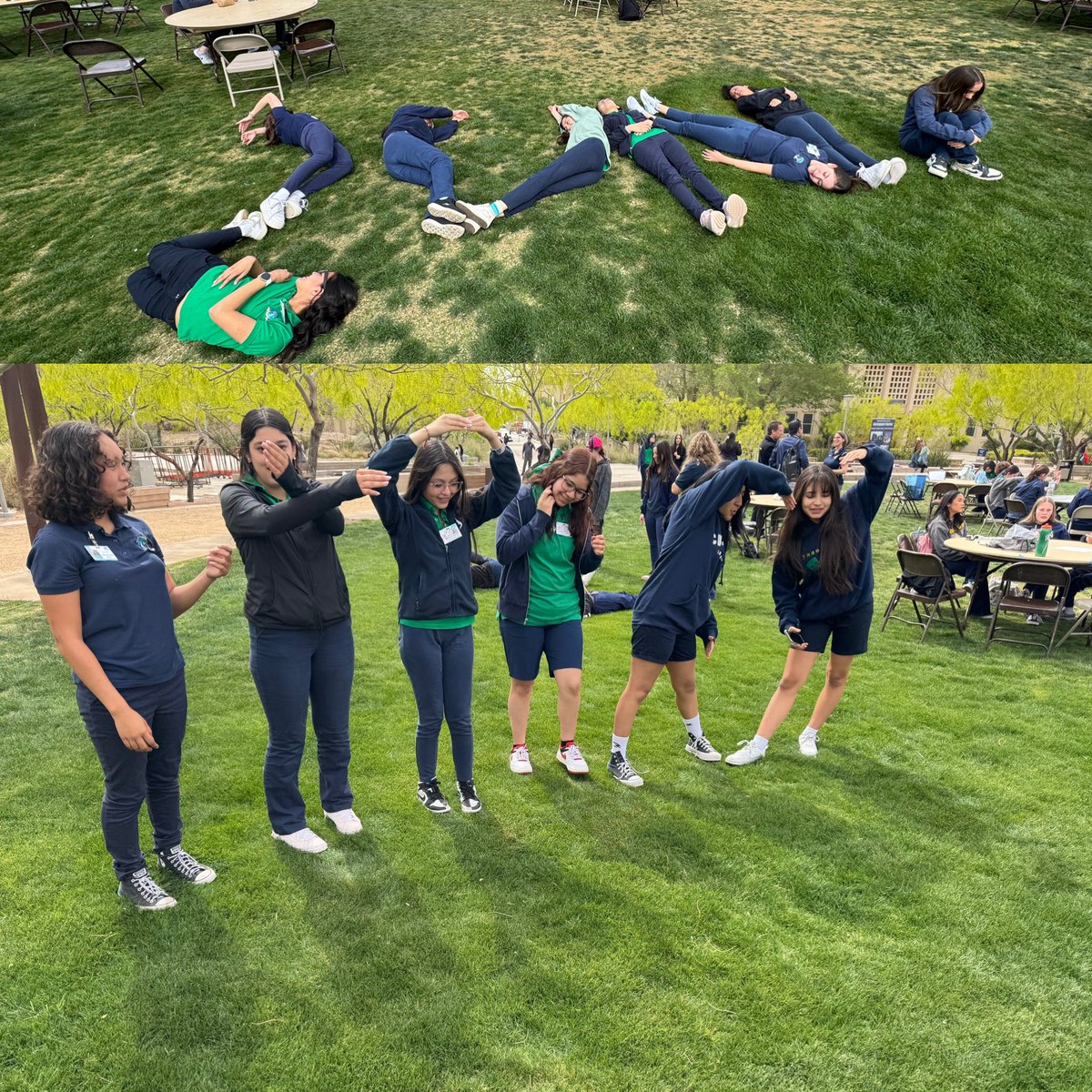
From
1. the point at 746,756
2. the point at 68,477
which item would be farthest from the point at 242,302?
the point at 746,756

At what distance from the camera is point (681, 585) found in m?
3.10

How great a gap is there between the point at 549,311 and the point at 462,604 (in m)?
2.44

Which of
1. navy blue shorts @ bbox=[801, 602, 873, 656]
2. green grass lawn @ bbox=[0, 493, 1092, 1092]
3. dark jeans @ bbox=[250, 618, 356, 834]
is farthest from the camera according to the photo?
navy blue shorts @ bbox=[801, 602, 873, 656]

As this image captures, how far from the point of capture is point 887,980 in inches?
→ 84.8

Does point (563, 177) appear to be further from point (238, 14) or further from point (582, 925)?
point (582, 925)

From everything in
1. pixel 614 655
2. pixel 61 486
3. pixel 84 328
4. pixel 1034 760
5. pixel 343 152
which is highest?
pixel 343 152

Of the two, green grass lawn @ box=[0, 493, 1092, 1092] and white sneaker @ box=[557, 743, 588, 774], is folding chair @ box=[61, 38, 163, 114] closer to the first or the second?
Result: green grass lawn @ box=[0, 493, 1092, 1092]

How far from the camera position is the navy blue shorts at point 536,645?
123 inches

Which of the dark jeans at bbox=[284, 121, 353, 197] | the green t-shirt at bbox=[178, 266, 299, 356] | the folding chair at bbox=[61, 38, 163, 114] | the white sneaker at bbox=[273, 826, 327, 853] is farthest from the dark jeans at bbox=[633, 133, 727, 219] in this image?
the folding chair at bbox=[61, 38, 163, 114]

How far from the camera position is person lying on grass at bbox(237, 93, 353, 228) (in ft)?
17.6

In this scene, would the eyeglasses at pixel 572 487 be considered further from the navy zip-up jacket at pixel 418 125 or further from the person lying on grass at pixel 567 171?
the navy zip-up jacket at pixel 418 125

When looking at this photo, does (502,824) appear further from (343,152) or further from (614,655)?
(343,152)

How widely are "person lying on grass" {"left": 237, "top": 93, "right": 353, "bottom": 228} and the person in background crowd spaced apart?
12.3 feet

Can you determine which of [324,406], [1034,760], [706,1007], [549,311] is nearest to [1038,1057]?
[706,1007]
